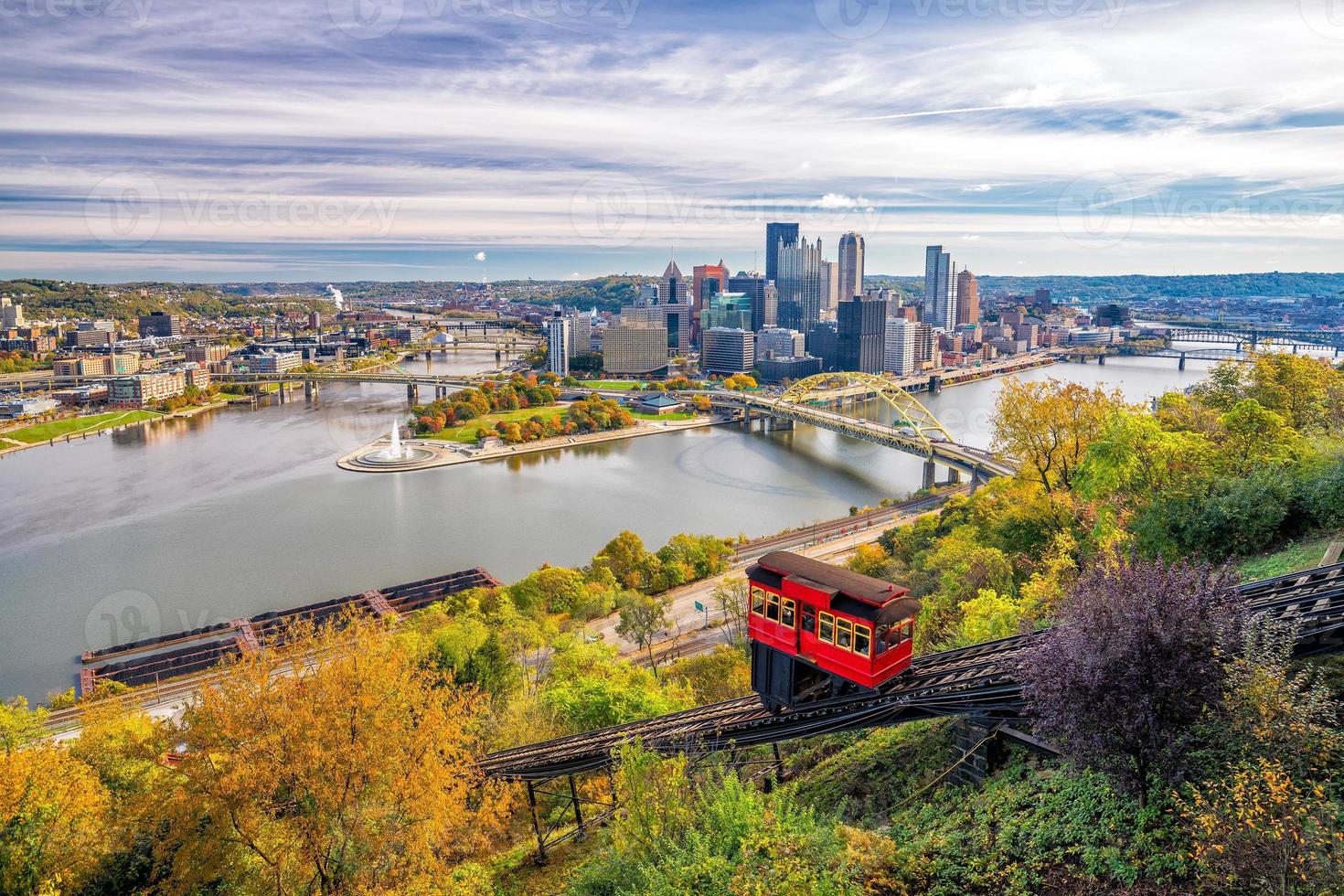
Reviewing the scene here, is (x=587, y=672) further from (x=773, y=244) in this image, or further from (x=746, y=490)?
(x=773, y=244)

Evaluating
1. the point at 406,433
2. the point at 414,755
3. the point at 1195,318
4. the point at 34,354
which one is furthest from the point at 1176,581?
the point at 1195,318

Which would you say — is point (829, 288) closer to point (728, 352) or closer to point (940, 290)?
point (940, 290)

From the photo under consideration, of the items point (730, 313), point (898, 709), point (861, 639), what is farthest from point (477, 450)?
point (730, 313)

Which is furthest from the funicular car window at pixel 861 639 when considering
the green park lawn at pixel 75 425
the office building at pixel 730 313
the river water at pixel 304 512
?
the office building at pixel 730 313

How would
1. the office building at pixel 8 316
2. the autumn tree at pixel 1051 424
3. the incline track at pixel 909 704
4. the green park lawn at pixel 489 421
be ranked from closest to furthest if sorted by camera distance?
the incline track at pixel 909 704 → the autumn tree at pixel 1051 424 → the green park lawn at pixel 489 421 → the office building at pixel 8 316

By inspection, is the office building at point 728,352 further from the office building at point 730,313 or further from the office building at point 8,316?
the office building at point 8,316

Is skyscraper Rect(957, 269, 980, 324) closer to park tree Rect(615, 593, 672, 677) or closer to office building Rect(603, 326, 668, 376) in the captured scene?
office building Rect(603, 326, 668, 376)
